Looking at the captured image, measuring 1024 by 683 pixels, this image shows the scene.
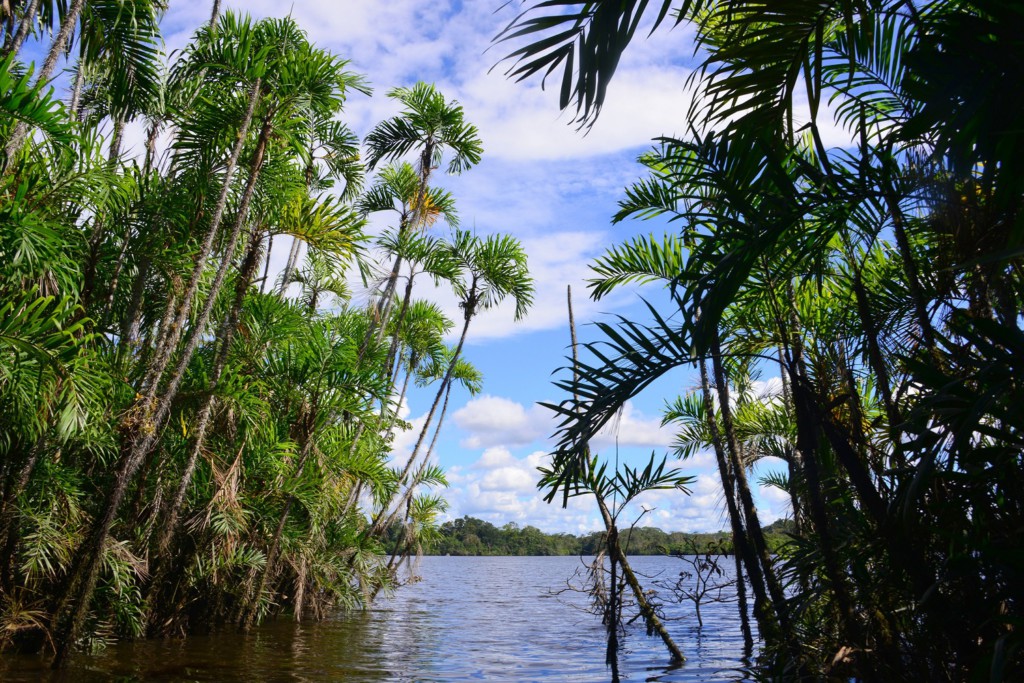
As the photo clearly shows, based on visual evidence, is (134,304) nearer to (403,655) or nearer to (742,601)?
(403,655)

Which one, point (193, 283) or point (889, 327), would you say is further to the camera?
point (193, 283)

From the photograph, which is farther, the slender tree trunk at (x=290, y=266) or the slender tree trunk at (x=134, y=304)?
the slender tree trunk at (x=290, y=266)

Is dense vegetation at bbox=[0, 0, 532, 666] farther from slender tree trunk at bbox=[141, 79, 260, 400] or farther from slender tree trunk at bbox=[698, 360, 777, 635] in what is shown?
slender tree trunk at bbox=[698, 360, 777, 635]

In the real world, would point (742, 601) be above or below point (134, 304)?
below

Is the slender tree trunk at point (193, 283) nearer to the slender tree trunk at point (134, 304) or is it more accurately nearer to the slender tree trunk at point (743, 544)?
the slender tree trunk at point (134, 304)

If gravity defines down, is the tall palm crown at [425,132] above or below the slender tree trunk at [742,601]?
above

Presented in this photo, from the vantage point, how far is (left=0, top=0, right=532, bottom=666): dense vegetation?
591cm

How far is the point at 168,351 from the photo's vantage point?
23.3 ft

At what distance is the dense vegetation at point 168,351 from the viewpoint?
5.91 m

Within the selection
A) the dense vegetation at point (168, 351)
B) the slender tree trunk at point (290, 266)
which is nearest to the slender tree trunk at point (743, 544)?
the dense vegetation at point (168, 351)

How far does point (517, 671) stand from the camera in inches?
307

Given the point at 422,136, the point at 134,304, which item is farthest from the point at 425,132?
the point at 134,304

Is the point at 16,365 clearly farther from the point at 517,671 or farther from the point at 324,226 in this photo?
the point at 517,671

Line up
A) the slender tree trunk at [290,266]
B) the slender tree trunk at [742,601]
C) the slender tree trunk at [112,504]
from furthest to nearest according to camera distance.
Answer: the slender tree trunk at [290,266] → the slender tree trunk at [742,601] → the slender tree trunk at [112,504]
